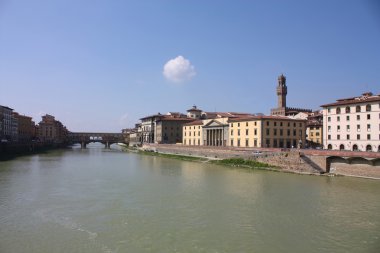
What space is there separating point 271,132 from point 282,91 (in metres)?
49.0

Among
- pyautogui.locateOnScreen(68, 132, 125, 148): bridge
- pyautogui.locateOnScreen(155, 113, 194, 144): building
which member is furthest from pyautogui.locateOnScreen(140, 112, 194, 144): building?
pyautogui.locateOnScreen(68, 132, 125, 148): bridge

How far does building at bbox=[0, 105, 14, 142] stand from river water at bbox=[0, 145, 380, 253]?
198 feet

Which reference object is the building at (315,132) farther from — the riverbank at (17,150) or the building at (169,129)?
the riverbank at (17,150)

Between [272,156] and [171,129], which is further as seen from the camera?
[171,129]

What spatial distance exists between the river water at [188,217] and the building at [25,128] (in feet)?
268

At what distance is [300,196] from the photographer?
85.4 feet

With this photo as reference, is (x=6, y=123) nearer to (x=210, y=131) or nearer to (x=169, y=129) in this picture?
(x=169, y=129)

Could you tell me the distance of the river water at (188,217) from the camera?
604 inches

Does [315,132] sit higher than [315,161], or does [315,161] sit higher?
[315,132]

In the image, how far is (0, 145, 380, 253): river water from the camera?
1534cm

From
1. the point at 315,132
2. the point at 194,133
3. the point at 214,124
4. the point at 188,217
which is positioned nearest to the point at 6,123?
the point at 194,133

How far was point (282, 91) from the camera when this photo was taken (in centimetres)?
10131

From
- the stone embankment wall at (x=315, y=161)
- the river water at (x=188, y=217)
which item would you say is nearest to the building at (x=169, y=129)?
the stone embankment wall at (x=315, y=161)

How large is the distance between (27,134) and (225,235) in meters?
116
